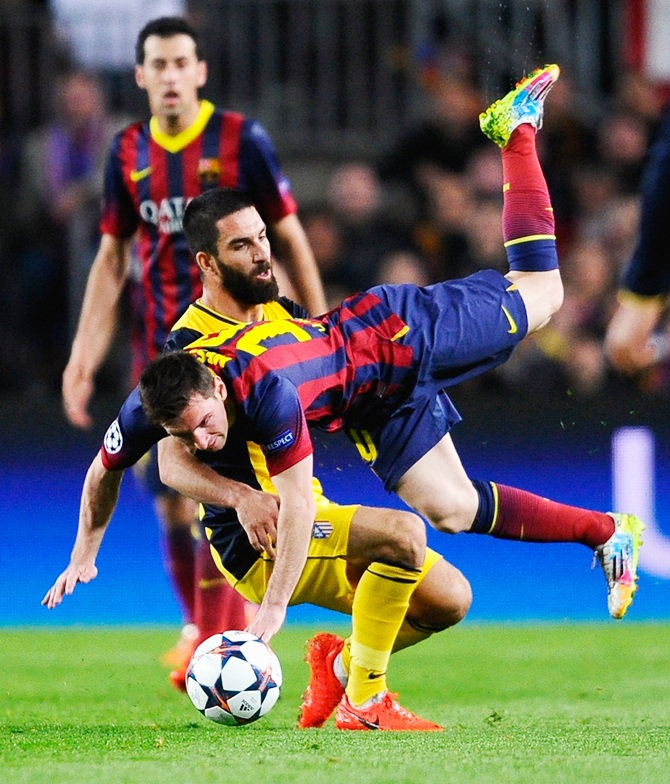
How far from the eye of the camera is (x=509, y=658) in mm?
8617

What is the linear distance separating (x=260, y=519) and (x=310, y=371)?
21.9 inches

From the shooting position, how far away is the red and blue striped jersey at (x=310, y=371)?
208 inches

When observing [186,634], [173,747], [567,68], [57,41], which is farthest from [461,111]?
[173,747]

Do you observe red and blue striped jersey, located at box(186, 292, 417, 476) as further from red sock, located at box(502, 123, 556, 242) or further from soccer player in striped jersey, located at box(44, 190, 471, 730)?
red sock, located at box(502, 123, 556, 242)

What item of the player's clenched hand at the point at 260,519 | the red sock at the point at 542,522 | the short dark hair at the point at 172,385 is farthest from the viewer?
the red sock at the point at 542,522

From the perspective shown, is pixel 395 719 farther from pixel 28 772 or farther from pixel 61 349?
pixel 61 349

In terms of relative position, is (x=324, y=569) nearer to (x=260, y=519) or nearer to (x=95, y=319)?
(x=260, y=519)

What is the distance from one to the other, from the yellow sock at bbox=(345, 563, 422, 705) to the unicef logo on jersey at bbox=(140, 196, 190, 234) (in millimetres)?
2229

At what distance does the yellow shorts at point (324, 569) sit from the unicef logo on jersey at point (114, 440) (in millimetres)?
649

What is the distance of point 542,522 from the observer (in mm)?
6312

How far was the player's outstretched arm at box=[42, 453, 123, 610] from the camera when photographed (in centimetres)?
574

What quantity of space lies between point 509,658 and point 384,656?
283cm

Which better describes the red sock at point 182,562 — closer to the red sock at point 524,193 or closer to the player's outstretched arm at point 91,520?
the player's outstretched arm at point 91,520

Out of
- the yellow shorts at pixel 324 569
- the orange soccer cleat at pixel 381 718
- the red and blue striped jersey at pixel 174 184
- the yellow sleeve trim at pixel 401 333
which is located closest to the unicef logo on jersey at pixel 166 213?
the red and blue striped jersey at pixel 174 184
